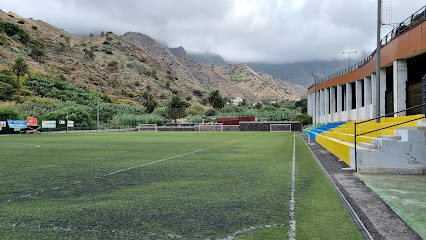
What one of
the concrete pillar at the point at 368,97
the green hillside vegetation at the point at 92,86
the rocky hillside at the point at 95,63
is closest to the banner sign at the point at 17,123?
the green hillside vegetation at the point at 92,86

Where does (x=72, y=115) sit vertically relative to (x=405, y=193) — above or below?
above

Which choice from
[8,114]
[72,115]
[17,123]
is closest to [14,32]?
[72,115]

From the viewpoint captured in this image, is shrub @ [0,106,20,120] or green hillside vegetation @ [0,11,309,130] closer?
shrub @ [0,106,20,120]

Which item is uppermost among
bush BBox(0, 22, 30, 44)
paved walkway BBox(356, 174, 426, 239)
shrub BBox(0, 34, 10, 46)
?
bush BBox(0, 22, 30, 44)

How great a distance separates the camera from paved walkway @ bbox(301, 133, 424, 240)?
4.75 meters

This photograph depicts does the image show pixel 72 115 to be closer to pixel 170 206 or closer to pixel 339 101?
A: pixel 339 101

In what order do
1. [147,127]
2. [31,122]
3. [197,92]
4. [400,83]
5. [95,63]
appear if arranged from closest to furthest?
[400,83] → [31,122] → [147,127] → [95,63] → [197,92]

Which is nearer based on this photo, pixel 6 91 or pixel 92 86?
pixel 6 91

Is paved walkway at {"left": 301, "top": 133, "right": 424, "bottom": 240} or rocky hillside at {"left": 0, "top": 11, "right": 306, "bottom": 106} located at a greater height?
rocky hillside at {"left": 0, "top": 11, "right": 306, "bottom": 106}

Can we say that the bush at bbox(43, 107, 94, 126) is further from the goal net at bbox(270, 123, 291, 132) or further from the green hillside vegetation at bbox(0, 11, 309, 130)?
the goal net at bbox(270, 123, 291, 132)

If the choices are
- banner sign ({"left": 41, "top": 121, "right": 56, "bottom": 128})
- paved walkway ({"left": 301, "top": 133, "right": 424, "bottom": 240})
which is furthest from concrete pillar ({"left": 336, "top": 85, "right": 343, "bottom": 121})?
banner sign ({"left": 41, "top": 121, "right": 56, "bottom": 128})

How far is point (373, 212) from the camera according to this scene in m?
5.87

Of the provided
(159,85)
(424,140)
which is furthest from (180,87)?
(424,140)

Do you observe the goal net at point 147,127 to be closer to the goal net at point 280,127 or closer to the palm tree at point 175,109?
the palm tree at point 175,109
